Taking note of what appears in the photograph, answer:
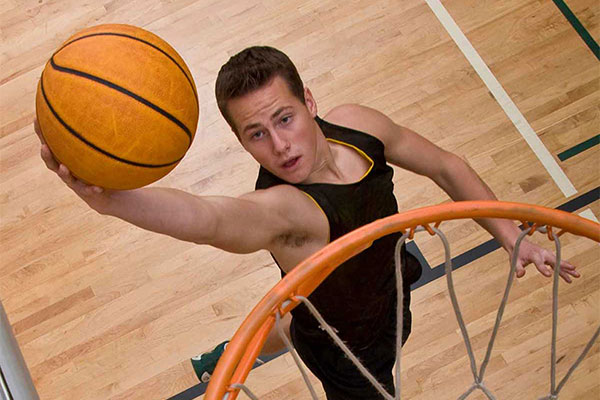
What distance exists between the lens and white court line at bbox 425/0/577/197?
10.7ft

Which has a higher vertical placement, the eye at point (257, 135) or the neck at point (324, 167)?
the eye at point (257, 135)

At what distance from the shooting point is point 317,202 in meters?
2.02

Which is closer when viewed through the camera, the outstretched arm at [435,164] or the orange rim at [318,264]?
the orange rim at [318,264]

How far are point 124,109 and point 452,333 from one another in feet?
6.08

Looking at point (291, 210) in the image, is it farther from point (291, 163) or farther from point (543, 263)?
point (543, 263)

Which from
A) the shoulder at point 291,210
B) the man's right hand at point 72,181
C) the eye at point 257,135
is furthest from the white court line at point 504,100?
the man's right hand at point 72,181

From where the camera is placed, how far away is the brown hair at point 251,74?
6.47 ft

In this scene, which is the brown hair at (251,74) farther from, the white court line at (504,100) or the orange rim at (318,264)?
the white court line at (504,100)

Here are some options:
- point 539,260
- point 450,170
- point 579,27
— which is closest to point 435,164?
point 450,170

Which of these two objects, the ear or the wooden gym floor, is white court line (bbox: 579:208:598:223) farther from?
the ear

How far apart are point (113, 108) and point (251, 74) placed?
0.54 metres

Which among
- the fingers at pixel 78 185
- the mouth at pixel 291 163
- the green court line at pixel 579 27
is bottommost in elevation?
the green court line at pixel 579 27

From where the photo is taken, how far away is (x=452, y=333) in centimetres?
301

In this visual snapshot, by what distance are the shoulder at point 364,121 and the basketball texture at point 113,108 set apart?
28.5 inches
